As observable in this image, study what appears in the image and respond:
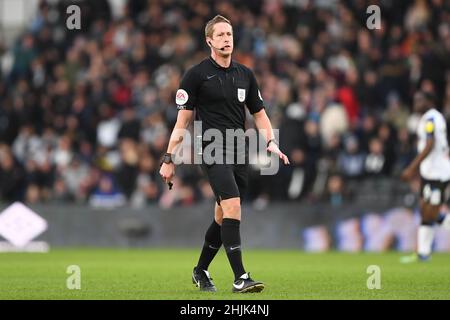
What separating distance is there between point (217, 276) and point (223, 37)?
12.7 feet

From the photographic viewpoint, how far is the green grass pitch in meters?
10.9

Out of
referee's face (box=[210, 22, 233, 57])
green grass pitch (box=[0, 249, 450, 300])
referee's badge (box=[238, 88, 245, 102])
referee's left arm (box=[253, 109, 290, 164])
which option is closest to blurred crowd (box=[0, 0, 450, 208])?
green grass pitch (box=[0, 249, 450, 300])

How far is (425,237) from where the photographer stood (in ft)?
56.1

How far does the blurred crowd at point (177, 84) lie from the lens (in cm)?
2202

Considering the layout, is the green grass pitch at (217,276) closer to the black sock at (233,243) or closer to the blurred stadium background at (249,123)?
the black sock at (233,243)

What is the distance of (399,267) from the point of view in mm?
15562

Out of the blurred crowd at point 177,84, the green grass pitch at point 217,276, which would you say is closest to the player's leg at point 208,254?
the green grass pitch at point 217,276

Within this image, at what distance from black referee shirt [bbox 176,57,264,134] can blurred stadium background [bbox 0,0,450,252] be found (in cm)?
899

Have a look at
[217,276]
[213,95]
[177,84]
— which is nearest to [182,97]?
[213,95]

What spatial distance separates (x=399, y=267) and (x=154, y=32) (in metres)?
12.6

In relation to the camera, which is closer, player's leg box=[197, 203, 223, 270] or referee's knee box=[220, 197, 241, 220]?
referee's knee box=[220, 197, 241, 220]

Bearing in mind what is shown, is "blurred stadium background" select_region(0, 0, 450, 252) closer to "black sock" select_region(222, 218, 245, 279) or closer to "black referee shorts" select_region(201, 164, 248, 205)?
"black referee shorts" select_region(201, 164, 248, 205)

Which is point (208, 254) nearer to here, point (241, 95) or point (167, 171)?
point (167, 171)
